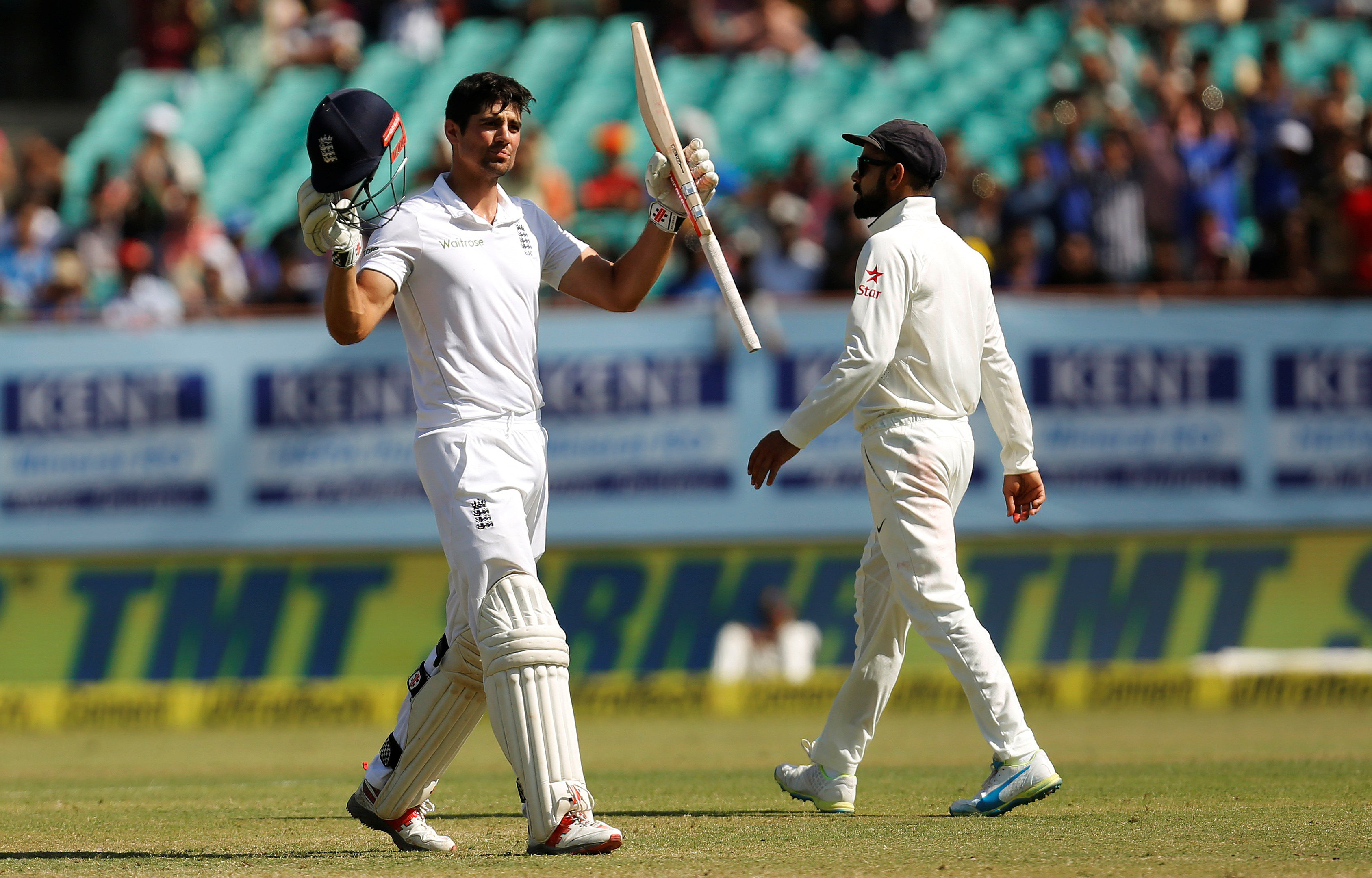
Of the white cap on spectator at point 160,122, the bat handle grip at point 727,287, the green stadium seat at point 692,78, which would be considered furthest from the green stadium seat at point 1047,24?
the bat handle grip at point 727,287

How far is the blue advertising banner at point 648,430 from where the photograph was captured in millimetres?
12336

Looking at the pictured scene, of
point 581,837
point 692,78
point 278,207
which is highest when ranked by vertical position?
point 692,78

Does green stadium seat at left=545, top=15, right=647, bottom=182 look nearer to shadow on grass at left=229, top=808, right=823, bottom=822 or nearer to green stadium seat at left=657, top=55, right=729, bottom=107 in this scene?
green stadium seat at left=657, top=55, right=729, bottom=107

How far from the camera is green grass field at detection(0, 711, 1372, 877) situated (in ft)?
16.6

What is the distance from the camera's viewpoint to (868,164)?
21.1ft

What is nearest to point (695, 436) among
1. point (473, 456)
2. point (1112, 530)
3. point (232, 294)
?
point (1112, 530)

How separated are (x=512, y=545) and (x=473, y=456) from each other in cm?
30

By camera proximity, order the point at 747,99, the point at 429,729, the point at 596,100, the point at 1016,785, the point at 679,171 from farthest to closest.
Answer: the point at 596,100 → the point at 747,99 → the point at 1016,785 → the point at 679,171 → the point at 429,729

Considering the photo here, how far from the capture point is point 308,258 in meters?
13.6

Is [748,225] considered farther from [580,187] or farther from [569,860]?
[569,860]

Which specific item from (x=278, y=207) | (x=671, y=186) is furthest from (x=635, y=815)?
(x=278, y=207)

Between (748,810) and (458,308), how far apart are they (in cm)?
227

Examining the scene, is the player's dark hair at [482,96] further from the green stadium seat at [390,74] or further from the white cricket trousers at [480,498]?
the green stadium seat at [390,74]

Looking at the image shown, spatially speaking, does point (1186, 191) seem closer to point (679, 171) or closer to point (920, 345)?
point (920, 345)
